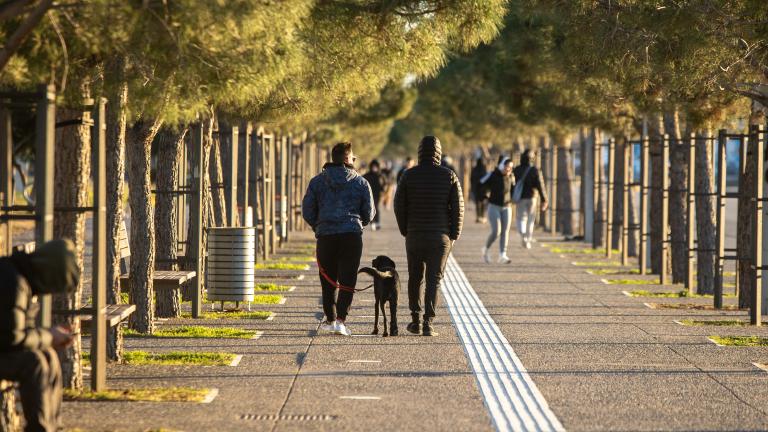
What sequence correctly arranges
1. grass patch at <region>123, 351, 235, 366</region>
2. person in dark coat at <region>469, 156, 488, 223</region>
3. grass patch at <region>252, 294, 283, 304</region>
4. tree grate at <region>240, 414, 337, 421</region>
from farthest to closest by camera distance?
person in dark coat at <region>469, 156, 488, 223</region> < grass patch at <region>252, 294, 283, 304</region> < grass patch at <region>123, 351, 235, 366</region> < tree grate at <region>240, 414, 337, 421</region>

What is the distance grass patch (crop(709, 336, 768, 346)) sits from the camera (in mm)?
13969

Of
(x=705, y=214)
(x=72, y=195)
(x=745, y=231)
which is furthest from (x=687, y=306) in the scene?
(x=72, y=195)

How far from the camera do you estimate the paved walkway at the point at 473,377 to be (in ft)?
30.1

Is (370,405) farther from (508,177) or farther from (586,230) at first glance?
(586,230)

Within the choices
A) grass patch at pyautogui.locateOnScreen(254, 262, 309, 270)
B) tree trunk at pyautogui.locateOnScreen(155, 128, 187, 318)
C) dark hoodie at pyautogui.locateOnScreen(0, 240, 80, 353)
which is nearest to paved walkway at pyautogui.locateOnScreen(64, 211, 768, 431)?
tree trunk at pyautogui.locateOnScreen(155, 128, 187, 318)

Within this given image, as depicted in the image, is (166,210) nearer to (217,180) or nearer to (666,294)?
(217,180)

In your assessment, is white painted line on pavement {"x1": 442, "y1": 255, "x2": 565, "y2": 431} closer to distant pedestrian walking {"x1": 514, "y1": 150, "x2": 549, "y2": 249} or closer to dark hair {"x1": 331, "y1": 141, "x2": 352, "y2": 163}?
dark hair {"x1": 331, "y1": 141, "x2": 352, "y2": 163}

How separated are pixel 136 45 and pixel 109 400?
7.81 ft

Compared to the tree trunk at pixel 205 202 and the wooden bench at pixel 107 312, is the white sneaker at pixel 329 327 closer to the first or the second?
the tree trunk at pixel 205 202

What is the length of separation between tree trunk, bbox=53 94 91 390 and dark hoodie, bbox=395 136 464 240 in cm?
437

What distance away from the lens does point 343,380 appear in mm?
10945

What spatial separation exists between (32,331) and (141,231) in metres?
6.22

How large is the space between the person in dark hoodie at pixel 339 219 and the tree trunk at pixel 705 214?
21.8 feet

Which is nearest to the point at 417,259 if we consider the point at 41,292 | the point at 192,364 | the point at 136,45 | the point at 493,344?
the point at 493,344
